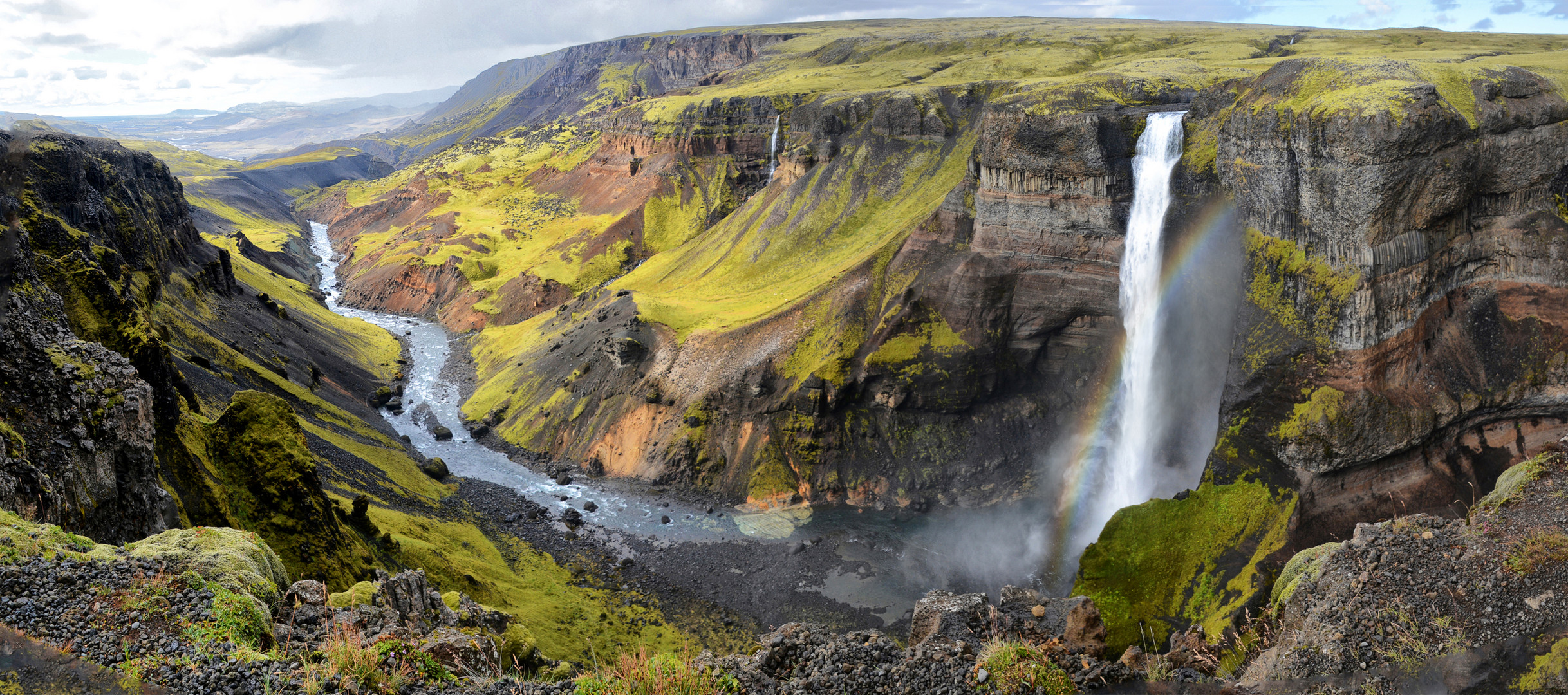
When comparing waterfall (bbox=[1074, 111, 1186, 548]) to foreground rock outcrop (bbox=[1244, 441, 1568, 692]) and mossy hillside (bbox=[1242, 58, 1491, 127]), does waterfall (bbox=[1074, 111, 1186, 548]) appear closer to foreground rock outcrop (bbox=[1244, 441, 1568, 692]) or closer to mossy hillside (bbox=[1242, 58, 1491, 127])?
mossy hillside (bbox=[1242, 58, 1491, 127])

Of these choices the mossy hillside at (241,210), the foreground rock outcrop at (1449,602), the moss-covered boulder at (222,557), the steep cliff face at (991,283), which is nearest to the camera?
the moss-covered boulder at (222,557)

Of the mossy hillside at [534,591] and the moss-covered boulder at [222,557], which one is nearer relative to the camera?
the moss-covered boulder at [222,557]

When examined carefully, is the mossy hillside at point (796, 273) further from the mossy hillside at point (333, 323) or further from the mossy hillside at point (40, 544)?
the mossy hillside at point (40, 544)

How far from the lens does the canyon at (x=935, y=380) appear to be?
1000 inches

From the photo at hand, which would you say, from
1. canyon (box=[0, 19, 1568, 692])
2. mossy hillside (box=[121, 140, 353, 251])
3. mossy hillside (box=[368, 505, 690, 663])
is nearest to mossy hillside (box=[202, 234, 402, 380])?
canyon (box=[0, 19, 1568, 692])

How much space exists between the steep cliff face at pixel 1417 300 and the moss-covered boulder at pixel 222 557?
35070 mm

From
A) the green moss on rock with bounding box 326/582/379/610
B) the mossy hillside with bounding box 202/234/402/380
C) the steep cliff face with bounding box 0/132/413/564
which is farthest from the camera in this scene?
the mossy hillside with bounding box 202/234/402/380

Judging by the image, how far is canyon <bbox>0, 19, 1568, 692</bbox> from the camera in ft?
83.4

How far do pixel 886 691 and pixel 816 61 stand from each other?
147579 mm

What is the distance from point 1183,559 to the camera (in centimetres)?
3347

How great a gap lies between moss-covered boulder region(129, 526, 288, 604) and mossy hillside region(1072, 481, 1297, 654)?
26.7m

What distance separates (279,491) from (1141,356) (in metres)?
40.3

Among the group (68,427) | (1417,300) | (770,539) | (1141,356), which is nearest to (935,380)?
(1141,356)

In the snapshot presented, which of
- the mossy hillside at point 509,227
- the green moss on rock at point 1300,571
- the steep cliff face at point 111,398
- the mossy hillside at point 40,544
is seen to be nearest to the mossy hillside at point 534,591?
the steep cliff face at point 111,398
